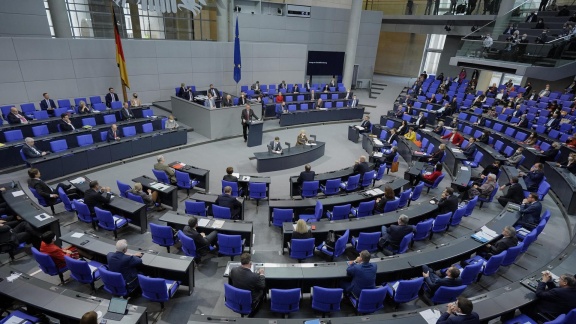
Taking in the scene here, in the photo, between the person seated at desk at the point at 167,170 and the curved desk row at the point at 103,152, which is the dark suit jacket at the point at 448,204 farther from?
the curved desk row at the point at 103,152

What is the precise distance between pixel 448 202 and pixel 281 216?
4242 millimetres

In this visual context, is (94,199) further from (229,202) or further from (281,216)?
(281,216)

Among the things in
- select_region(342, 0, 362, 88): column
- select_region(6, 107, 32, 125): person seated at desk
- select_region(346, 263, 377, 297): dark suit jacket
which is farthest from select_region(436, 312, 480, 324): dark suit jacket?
select_region(342, 0, 362, 88): column

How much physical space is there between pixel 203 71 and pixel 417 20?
1690cm

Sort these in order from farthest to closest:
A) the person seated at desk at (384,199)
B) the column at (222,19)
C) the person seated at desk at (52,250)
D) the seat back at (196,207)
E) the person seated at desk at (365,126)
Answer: the column at (222,19)
the person seated at desk at (365,126)
the person seated at desk at (384,199)
the seat back at (196,207)
the person seated at desk at (52,250)

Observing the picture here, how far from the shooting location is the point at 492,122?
1543cm

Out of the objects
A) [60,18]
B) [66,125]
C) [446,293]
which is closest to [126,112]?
[66,125]

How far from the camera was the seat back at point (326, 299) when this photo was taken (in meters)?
5.45

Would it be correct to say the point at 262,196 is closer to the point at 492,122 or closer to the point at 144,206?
the point at 144,206

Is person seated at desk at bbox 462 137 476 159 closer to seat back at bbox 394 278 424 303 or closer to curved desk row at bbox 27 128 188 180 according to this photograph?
seat back at bbox 394 278 424 303

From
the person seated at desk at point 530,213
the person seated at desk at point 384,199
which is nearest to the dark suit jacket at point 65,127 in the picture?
the person seated at desk at point 384,199

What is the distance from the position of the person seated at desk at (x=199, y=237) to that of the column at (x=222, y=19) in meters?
15.9

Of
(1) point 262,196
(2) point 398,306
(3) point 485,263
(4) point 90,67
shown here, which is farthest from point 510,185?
(4) point 90,67

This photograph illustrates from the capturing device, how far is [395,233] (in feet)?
23.6
